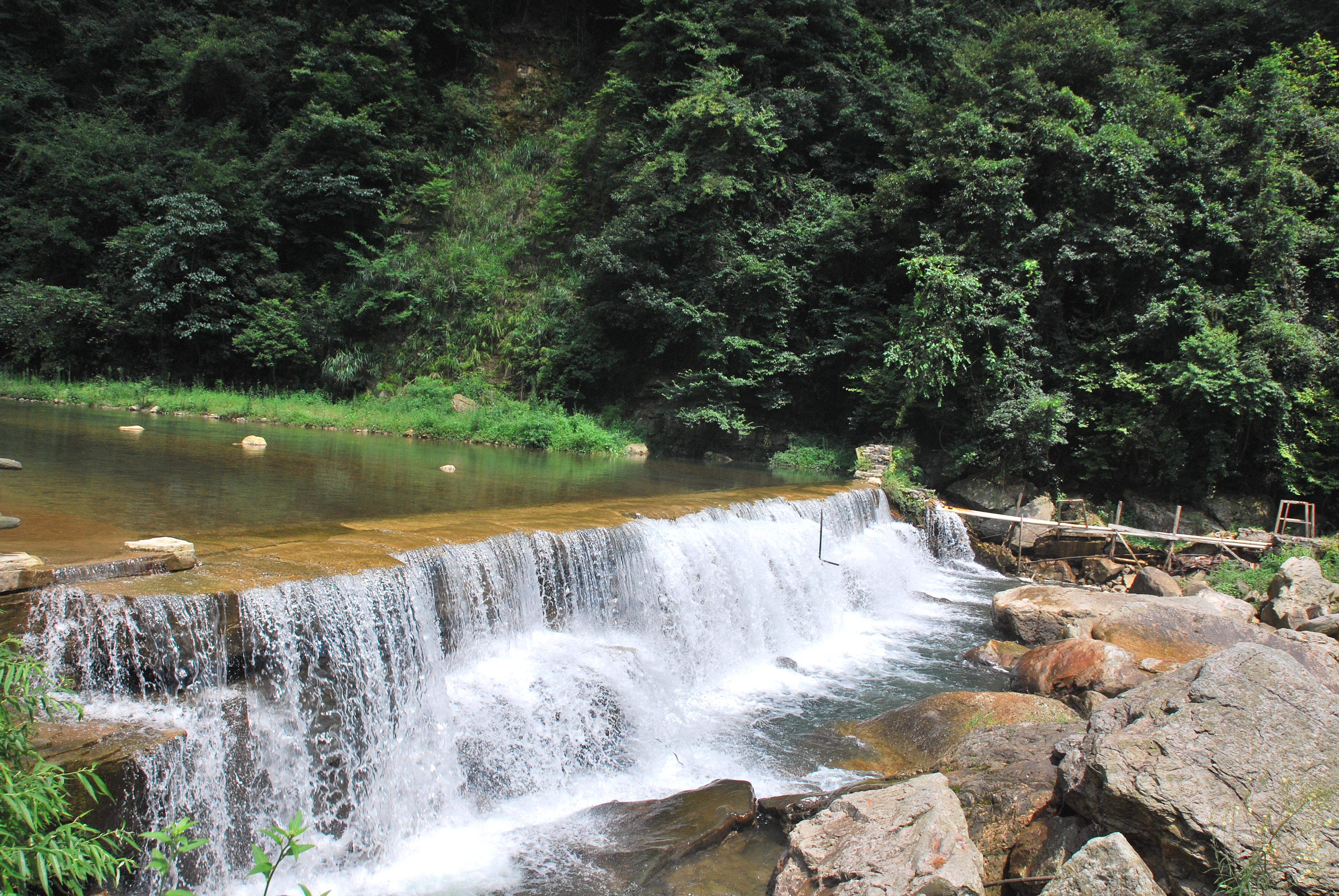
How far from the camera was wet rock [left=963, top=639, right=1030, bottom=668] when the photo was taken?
826 cm

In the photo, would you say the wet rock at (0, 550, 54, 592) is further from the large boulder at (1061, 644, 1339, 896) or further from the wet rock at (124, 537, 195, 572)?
the large boulder at (1061, 644, 1339, 896)

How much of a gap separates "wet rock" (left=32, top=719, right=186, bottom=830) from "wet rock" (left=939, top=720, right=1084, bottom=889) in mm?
4333

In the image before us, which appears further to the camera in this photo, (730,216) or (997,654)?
(730,216)

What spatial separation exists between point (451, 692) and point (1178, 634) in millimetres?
6909

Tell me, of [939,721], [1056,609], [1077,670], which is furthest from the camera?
[1056,609]

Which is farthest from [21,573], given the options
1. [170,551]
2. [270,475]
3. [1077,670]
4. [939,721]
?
[1077,670]

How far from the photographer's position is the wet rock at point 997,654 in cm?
826

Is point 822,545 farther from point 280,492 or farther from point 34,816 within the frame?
point 34,816

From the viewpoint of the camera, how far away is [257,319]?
21203 mm

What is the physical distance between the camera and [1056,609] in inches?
345

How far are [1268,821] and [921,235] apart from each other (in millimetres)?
15029

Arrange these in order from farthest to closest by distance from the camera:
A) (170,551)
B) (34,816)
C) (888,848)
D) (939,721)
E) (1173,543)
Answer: (1173,543) < (939,721) < (170,551) < (888,848) < (34,816)

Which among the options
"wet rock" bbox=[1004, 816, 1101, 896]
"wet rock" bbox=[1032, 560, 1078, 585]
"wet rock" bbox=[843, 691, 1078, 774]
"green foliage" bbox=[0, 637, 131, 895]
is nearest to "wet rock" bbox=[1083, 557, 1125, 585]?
"wet rock" bbox=[1032, 560, 1078, 585]

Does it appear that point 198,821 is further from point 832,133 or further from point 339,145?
point 339,145
